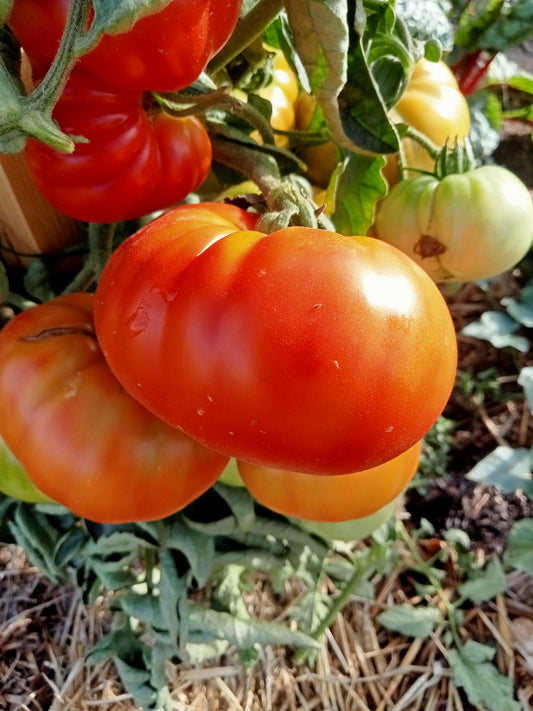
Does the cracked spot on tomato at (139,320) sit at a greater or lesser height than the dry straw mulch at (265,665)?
greater

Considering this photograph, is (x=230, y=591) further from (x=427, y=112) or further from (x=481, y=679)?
(x=427, y=112)

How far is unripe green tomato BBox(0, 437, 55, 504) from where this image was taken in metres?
0.68

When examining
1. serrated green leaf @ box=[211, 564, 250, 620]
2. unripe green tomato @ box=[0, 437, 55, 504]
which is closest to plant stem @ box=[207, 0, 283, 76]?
unripe green tomato @ box=[0, 437, 55, 504]

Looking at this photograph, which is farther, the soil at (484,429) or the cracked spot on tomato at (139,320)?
the soil at (484,429)

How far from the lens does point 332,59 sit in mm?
466

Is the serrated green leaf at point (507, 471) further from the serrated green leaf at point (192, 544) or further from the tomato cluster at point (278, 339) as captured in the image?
the tomato cluster at point (278, 339)

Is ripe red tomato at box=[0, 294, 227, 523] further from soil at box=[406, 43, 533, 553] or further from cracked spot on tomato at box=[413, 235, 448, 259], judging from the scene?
soil at box=[406, 43, 533, 553]

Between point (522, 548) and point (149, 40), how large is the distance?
0.93 m

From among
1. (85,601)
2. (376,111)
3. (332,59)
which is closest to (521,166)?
(376,111)

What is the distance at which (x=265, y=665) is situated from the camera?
1.02 meters

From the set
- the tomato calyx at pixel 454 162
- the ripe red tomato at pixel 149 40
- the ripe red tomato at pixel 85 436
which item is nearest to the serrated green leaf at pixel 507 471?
the tomato calyx at pixel 454 162

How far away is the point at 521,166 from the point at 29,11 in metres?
1.32

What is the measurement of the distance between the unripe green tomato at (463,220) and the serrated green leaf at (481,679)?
633mm

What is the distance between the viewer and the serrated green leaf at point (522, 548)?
1.01 metres
